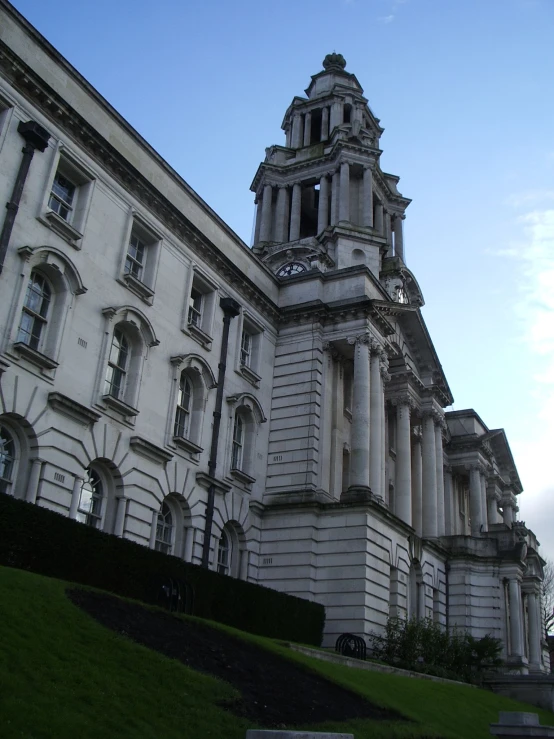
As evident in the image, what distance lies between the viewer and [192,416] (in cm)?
3078

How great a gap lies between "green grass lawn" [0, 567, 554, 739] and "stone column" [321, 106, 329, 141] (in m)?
46.6

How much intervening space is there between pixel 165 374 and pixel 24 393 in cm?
727

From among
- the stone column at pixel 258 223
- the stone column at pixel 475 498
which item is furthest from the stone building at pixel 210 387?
the stone column at pixel 258 223

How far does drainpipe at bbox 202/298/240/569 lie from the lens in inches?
1156

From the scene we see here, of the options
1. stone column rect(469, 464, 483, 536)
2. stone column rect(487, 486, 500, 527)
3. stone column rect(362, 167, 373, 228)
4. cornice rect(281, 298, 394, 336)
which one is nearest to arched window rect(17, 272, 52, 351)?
cornice rect(281, 298, 394, 336)

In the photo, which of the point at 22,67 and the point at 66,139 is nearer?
the point at 22,67

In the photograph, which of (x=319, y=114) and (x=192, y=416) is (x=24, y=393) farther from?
(x=319, y=114)

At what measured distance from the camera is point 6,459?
73.5 ft

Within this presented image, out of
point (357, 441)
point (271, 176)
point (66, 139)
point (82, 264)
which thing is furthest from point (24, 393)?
point (271, 176)

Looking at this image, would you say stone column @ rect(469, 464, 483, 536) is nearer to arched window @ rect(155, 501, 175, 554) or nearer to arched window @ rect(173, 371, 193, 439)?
arched window @ rect(173, 371, 193, 439)

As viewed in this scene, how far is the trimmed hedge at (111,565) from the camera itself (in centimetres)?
1828

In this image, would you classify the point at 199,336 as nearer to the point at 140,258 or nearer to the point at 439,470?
the point at 140,258

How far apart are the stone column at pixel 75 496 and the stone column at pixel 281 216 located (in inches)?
1197

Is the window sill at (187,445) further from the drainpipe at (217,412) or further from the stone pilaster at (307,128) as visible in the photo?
the stone pilaster at (307,128)
